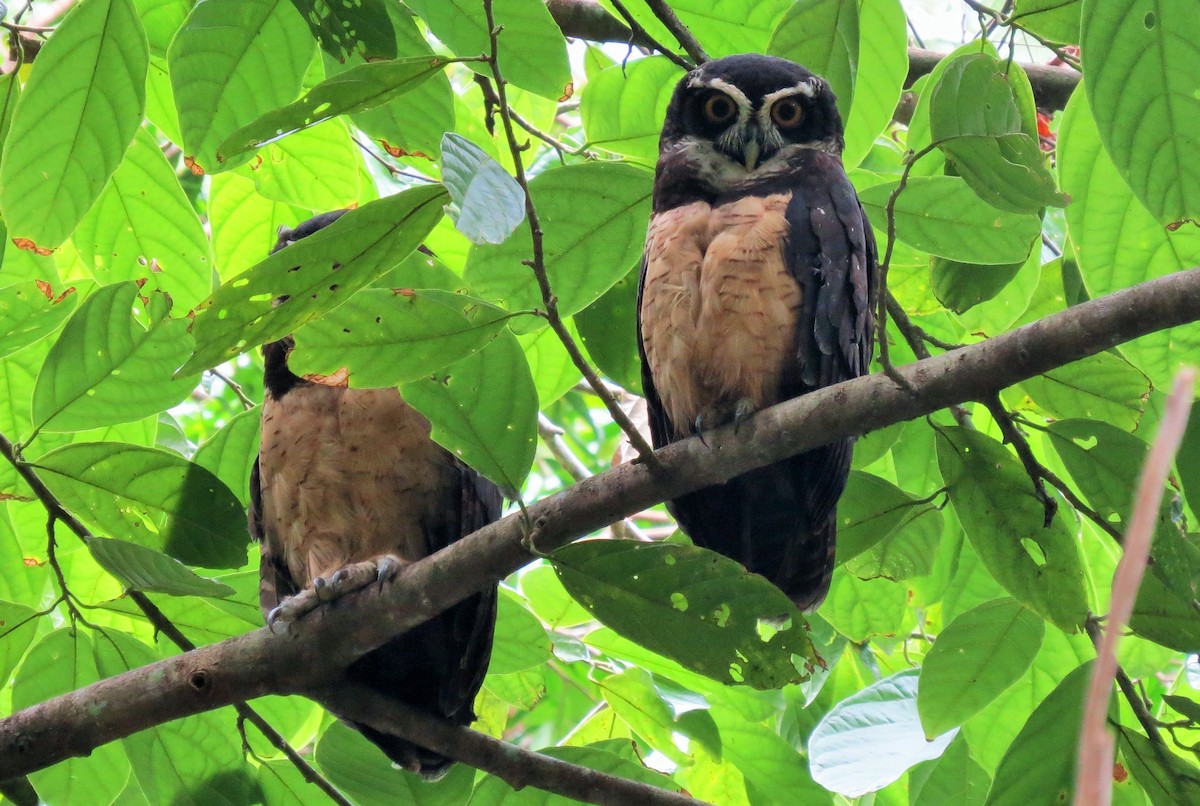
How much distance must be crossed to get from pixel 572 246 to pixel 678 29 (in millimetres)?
803

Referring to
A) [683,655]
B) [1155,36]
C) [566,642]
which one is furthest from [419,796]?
[1155,36]

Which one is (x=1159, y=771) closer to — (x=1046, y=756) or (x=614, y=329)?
(x=1046, y=756)

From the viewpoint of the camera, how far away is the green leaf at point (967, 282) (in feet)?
10.6

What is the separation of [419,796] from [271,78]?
1.92 metres

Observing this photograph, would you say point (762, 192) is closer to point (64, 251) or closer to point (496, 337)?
point (496, 337)

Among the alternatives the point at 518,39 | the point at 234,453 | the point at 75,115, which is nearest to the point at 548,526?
the point at 518,39

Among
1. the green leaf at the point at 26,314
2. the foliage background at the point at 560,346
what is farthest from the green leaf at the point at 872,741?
the green leaf at the point at 26,314

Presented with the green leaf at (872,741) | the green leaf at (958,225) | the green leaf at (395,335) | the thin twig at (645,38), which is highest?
the thin twig at (645,38)

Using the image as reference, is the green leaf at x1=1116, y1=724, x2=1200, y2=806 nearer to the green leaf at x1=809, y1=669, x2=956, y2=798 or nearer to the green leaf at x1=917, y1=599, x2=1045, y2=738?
the green leaf at x1=917, y1=599, x2=1045, y2=738

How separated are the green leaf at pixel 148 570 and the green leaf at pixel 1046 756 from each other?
5.85 feet

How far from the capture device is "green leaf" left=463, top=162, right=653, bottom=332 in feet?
10.2

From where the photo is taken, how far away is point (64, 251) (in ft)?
14.5

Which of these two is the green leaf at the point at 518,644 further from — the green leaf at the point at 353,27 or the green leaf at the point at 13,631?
the green leaf at the point at 353,27

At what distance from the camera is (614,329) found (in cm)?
376
